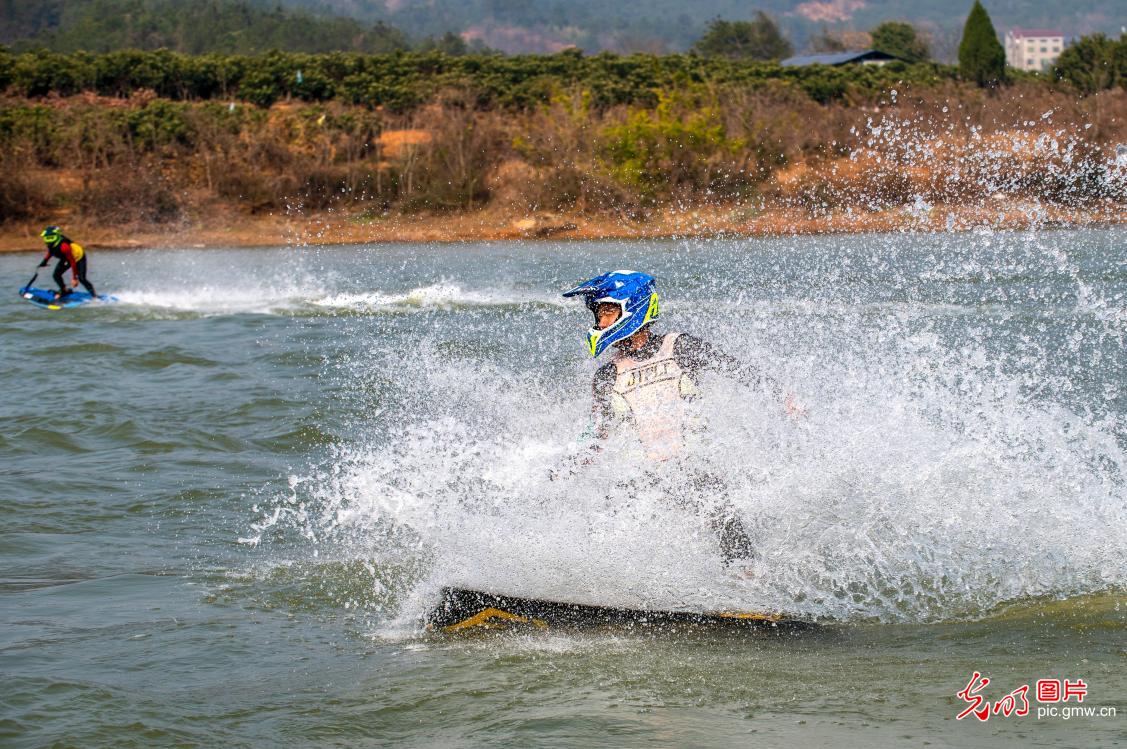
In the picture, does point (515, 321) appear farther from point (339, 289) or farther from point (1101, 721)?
point (1101, 721)

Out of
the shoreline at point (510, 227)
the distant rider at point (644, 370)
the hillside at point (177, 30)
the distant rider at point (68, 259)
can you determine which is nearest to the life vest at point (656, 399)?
the distant rider at point (644, 370)

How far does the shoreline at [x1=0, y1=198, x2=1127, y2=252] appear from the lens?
39.3 meters

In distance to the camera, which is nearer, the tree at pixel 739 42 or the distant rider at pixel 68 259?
the distant rider at pixel 68 259

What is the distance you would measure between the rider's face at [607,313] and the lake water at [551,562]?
2.01ft

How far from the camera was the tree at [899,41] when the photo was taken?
9700 centimetres

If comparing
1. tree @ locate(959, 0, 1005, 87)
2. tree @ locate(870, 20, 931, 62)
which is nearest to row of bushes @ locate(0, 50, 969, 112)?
tree @ locate(959, 0, 1005, 87)

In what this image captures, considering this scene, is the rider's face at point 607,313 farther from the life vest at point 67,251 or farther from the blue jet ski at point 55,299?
the blue jet ski at point 55,299

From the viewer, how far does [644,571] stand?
6906 millimetres

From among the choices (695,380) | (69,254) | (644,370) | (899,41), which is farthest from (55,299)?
(899,41)

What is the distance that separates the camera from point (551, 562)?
709 centimetres

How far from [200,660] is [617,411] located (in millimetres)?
2518

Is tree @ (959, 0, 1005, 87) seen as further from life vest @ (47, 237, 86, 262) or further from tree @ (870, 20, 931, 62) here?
life vest @ (47, 237, 86, 262)

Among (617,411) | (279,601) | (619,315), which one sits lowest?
(279,601)

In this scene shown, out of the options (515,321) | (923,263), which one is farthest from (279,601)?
(923,263)
